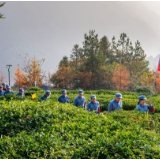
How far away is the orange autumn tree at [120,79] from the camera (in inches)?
1462

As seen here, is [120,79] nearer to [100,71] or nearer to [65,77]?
[100,71]

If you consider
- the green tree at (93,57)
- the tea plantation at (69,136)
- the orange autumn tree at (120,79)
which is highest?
the green tree at (93,57)

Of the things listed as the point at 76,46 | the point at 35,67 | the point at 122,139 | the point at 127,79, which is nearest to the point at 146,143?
the point at 122,139

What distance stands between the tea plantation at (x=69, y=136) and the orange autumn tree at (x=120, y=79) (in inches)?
1188

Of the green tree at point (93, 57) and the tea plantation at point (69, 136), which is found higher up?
the green tree at point (93, 57)

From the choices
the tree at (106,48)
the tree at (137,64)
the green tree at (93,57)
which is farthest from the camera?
the tree at (106,48)

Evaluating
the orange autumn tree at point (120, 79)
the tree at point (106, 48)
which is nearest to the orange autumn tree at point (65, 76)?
the orange autumn tree at point (120, 79)

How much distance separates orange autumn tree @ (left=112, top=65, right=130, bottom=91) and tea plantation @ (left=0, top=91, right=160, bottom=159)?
3018 centimetres

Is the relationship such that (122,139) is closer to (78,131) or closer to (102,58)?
(78,131)

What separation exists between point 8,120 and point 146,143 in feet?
12.8

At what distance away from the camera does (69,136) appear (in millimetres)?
4746

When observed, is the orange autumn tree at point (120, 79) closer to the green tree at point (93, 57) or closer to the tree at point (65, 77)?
the green tree at point (93, 57)

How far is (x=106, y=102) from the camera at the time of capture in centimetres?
1364

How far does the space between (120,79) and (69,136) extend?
1316 inches
